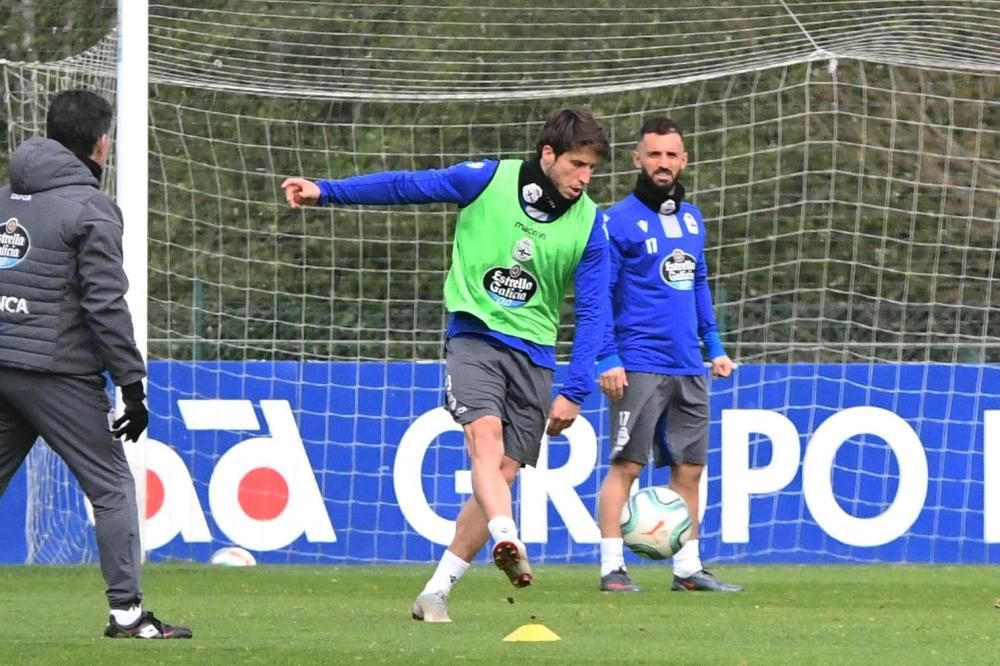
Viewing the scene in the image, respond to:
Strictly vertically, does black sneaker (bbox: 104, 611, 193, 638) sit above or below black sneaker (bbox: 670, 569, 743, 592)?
above

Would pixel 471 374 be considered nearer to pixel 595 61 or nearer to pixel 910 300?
pixel 595 61

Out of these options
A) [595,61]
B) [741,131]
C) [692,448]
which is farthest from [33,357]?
[741,131]

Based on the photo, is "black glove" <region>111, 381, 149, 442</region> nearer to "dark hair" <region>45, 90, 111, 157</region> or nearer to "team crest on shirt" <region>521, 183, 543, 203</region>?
"dark hair" <region>45, 90, 111, 157</region>

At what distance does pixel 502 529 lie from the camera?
21.1ft

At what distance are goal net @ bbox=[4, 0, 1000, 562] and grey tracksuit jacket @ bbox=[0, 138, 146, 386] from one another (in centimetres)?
495

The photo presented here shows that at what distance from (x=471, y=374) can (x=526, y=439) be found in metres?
0.35

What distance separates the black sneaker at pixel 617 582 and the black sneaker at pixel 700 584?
0.23 metres

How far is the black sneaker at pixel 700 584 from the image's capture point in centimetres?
884

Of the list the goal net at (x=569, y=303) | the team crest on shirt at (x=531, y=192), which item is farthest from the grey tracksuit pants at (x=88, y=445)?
the goal net at (x=569, y=303)

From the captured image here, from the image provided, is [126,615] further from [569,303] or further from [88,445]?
[569,303]

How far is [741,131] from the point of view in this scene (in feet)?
47.1

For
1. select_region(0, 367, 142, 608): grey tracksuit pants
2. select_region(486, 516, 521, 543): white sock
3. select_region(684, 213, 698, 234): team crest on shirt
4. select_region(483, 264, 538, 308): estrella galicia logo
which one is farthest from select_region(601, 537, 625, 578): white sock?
select_region(0, 367, 142, 608): grey tracksuit pants

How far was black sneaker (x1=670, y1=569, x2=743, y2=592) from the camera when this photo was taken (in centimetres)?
884

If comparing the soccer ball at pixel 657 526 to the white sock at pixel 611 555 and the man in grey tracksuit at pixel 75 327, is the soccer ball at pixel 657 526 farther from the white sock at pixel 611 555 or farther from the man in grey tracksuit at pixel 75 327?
the man in grey tracksuit at pixel 75 327
